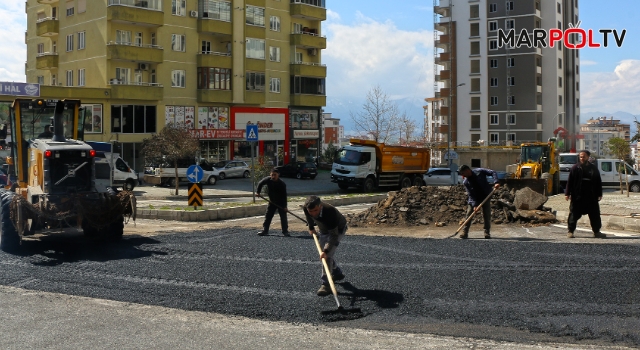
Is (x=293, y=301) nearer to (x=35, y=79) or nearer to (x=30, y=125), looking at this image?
(x=30, y=125)

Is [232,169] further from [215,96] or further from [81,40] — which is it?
[81,40]

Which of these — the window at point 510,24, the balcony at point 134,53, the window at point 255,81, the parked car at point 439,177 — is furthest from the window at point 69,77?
the window at point 510,24

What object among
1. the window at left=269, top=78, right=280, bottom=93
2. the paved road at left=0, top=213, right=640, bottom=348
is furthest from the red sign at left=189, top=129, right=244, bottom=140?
the paved road at left=0, top=213, right=640, bottom=348

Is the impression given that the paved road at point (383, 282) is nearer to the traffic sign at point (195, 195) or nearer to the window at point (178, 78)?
the traffic sign at point (195, 195)

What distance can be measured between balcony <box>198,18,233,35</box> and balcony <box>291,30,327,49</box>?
24.6 feet

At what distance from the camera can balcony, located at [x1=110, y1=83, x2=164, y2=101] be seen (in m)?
48.0

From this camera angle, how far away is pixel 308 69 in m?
61.9

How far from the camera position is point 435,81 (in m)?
84.4

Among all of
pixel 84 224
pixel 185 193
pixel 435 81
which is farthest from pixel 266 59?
pixel 84 224

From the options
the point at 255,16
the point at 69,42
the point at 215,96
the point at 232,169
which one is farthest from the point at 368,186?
the point at 69,42

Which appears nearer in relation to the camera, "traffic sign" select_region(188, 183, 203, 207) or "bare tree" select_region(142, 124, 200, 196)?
"traffic sign" select_region(188, 183, 203, 207)

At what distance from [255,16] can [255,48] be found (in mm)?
2601

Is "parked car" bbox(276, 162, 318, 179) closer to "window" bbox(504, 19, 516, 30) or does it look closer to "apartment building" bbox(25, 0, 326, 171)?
"apartment building" bbox(25, 0, 326, 171)

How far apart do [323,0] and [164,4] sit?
17.1 meters
